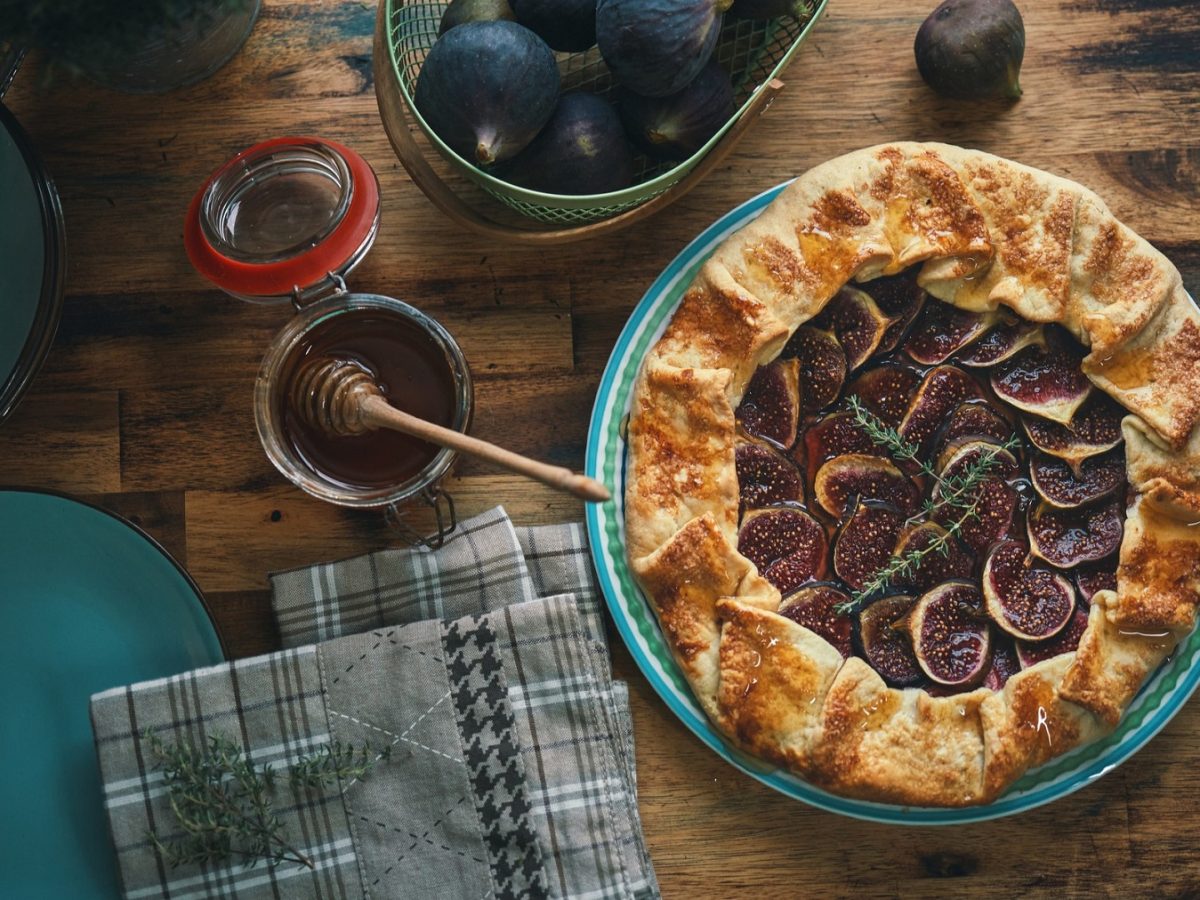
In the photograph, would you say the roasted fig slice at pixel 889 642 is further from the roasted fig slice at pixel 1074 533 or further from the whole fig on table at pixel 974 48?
the whole fig on table at pixel 974 48

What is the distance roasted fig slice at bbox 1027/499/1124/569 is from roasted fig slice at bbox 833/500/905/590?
0.44 m

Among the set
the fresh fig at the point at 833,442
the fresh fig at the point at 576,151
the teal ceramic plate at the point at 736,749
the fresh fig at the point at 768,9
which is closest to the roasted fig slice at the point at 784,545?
the fresh fig at the point at 833,442

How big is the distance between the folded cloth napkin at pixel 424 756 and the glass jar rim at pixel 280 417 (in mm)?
477

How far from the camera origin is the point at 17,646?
3.13m

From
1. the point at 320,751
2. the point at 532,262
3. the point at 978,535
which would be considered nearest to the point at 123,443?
the point at 320,751

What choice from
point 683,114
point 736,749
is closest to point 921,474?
point 736,749

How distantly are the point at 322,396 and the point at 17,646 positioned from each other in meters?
1.28

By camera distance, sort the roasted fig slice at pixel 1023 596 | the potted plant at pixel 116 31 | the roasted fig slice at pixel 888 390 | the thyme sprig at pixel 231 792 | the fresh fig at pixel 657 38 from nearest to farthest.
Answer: the potted plant at pixel 116 31 → the fresh fig at pixel 657 38 → the thyme sprig at pixel 231 792 → the roasted fig slice at pixel 1023 596 → the roasted fig slice at pixel 888 390

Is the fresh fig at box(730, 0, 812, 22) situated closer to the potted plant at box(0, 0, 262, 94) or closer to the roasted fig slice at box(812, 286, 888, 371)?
the roasted fig slice at box(812, 286, 888, 371)

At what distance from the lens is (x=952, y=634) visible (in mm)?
3096

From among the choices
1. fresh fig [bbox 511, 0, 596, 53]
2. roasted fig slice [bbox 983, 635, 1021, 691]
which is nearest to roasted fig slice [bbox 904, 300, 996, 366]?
roasted fig slice [bbox 983, 635, 1021, 691]

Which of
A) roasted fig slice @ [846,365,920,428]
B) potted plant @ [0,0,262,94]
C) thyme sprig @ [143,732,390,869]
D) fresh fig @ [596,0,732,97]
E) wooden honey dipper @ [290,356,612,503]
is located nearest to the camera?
wooden honey dipper @ [290,356,612,503]

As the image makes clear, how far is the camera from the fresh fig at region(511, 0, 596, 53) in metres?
2.84

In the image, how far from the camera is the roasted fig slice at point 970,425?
10.3 ft
